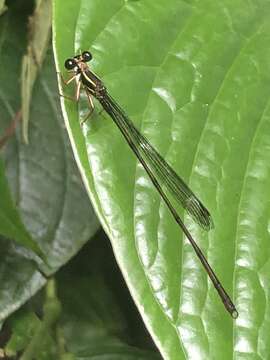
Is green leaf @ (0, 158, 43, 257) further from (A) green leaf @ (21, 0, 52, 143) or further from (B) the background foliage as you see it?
(A) green leaf @ (21, 0, 52, 143)

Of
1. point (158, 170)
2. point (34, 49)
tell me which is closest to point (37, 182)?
point (34, 49)

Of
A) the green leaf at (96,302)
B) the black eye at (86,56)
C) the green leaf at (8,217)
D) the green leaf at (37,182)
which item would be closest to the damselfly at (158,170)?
the black eye at (86,56)

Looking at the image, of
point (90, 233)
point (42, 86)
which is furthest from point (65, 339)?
point (42, 86)

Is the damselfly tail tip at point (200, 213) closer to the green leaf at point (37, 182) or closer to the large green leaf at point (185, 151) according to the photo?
the large green leaf at point (185, 151)

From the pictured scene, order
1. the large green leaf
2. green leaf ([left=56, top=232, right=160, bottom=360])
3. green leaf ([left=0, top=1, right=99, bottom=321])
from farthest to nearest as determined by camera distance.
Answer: green leaf ([left=56, top=232, right=160, bottom=360]) → green leaf ([left=0, top=1, right=99, bottom=321]) → the large green leaf

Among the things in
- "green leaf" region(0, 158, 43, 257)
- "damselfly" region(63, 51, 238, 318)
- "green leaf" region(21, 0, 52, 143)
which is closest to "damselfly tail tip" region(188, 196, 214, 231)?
"damselfly" region(63, 51, 238, 318)

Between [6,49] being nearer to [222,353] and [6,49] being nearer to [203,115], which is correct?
[203,115]
